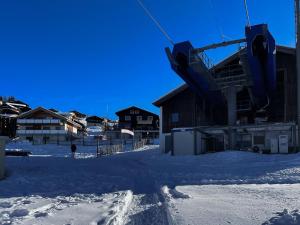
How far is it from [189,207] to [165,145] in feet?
96.7

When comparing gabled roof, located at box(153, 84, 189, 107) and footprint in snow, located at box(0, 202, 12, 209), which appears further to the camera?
gabled roof, located at box(153, 84, 189, 107)

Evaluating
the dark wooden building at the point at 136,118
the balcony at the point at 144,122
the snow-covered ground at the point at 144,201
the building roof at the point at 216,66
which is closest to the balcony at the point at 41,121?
the dark wooden building at the point at 136,118

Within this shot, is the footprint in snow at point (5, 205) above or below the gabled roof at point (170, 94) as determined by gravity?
below

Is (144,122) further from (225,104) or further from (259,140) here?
(259,140)

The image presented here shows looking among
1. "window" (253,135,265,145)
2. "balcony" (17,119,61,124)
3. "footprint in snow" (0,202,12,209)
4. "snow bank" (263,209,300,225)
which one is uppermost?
"balcony" (17,119,61,124)

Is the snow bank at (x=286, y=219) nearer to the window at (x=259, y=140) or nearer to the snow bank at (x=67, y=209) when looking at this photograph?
the snow bank at (x=67, y=209)

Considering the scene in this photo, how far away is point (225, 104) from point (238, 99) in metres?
1.41

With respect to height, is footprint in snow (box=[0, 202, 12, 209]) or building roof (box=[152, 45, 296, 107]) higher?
building roof (box=[152, 45, 296, 107])

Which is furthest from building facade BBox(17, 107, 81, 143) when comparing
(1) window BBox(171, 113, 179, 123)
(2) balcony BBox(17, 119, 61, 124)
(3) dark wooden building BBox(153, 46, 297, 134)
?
(1) window BBox(171, 113, 179, 123)

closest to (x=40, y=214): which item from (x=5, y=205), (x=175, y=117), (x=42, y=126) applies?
(x=5, y=205)

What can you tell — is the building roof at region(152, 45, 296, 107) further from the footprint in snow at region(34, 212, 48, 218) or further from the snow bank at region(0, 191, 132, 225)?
the footprint in snow at region(34, 212, 48, 218)

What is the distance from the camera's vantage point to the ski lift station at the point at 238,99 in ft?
91.2

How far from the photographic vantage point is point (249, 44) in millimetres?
25406

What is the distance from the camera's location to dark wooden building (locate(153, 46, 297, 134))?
33406 mm
